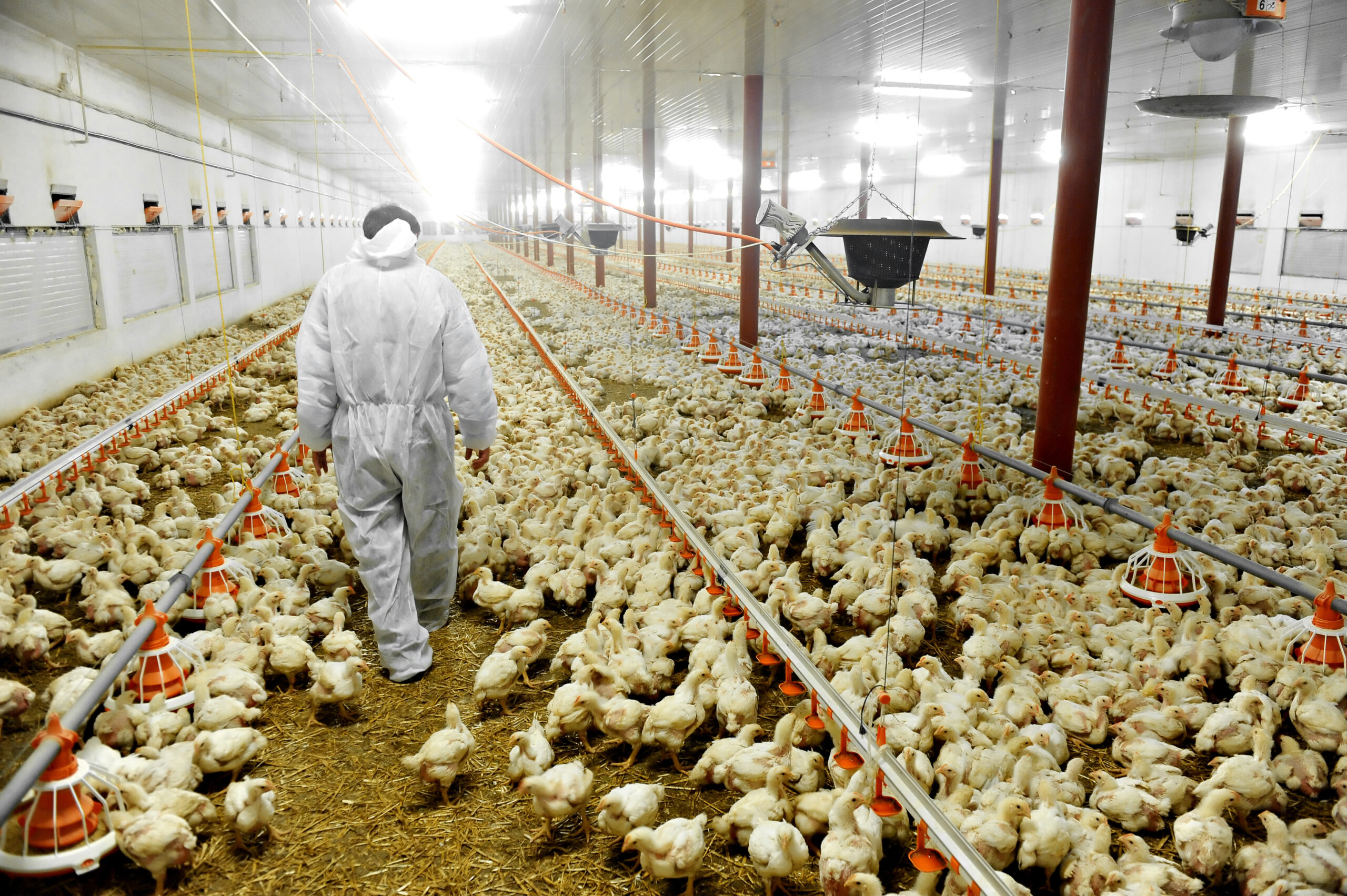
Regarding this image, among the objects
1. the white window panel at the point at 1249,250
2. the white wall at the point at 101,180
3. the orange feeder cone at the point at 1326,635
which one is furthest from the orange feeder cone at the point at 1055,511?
the white window panel at the point at 1249,250

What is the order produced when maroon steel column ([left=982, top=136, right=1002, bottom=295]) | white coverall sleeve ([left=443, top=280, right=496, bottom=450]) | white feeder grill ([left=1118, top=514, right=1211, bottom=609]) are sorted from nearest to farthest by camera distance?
white coverall sleeve ([left=443, top=280, right=496, bottom=450]) < white feeder grill ([left=1118, top=514, right=1211, bottom=609]) < maroon steel column ([left=982, top=136, right=1002, bottom=295])

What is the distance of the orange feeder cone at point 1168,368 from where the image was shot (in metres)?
11.3

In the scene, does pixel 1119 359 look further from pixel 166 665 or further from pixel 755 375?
pixel 166 665

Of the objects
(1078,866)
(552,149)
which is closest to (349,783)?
(1078,866)

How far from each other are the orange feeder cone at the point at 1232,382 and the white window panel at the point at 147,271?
14.6 meters

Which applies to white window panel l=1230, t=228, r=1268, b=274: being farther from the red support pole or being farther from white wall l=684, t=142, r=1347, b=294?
the red support pole

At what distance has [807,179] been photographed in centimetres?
3562

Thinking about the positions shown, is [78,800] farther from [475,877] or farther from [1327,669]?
[1327,669]

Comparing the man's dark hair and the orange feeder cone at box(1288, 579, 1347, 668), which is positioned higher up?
the man's dark hair

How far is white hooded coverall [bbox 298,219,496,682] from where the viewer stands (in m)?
3.95

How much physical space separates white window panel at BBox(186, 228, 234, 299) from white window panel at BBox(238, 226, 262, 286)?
0.55m

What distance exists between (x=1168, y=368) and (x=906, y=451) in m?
6.34

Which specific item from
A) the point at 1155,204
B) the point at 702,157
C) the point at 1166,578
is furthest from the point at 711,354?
the point at 1155,204

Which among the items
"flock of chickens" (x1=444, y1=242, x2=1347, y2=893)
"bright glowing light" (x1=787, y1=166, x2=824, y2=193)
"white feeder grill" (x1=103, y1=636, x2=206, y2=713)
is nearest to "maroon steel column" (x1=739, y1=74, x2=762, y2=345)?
"flock of chickens" (x1=444, y1=242, x2=1347, y2=893)
